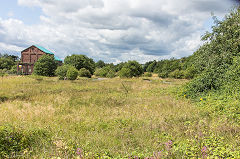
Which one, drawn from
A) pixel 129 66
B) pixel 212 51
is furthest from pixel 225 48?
pixel 129 66

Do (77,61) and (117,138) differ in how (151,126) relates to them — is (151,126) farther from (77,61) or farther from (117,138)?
(77,61)

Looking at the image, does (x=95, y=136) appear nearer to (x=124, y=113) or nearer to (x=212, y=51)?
(x=124, y=113)

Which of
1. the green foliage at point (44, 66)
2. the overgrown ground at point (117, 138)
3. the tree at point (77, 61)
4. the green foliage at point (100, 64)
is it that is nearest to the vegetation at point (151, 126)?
the overgrown ground at point (117, 138)

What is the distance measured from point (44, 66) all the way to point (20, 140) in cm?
5047

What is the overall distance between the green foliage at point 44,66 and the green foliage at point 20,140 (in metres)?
49.4

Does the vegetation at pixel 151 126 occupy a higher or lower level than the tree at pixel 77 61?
lower

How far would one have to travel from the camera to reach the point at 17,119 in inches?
267

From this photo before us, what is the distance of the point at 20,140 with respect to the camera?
182 inches

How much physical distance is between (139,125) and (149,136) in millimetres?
1035

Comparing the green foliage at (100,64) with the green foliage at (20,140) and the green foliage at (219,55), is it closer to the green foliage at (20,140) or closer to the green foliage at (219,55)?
the green foliage at (219,55)

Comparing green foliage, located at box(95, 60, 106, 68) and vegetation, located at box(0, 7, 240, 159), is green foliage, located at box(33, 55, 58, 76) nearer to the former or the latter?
vegetation, located at box(0, 7, 240, 159)

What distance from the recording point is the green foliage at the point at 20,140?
4227 mm

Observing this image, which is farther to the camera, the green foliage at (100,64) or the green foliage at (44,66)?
the green foliage at (100,64)

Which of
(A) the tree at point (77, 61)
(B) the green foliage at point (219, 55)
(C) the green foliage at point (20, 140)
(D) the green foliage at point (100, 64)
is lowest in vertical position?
(C) the green foliage at point (20, 140)
